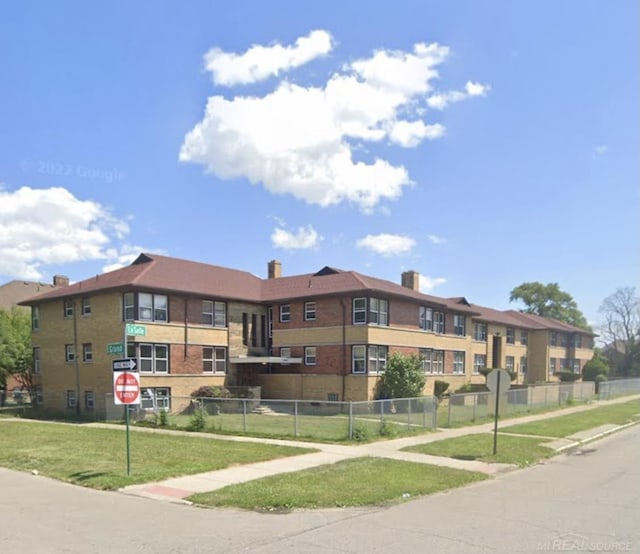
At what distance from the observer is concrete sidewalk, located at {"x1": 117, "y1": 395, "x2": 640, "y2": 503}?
11.6m

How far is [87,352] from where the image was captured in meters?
32.6

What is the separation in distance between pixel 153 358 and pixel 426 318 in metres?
16.5

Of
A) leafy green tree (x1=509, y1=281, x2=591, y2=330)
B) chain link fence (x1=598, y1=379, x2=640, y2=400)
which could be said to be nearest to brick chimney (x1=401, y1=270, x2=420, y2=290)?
chain link fence (x1=598, y1=379, x2=640, y2=400)

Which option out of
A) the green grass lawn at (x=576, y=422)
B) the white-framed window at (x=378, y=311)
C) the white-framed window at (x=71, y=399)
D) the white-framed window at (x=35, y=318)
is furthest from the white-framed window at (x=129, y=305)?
the green grass lawn at (x=576, y=422)

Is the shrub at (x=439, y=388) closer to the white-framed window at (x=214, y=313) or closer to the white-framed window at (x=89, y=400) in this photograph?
the white-framed window at (x=214, y=313)

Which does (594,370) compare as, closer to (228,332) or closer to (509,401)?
(509,401)

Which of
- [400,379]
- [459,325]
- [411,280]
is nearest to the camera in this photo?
[400,379]

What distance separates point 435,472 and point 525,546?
6089 mm

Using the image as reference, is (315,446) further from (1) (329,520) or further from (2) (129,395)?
(1) (329,520)

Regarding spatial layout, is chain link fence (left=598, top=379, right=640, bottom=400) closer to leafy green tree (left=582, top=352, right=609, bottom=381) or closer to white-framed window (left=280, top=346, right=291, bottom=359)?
leafy green tree (left=582, top=352, right=609, bottom=381)

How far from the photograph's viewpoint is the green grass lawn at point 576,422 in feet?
75.6

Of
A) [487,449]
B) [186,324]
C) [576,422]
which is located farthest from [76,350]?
[576,422]

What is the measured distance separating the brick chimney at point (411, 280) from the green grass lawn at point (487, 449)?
24368 millimetres

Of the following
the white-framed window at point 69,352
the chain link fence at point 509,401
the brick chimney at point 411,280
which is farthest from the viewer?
the brick chimney at point 411,280
